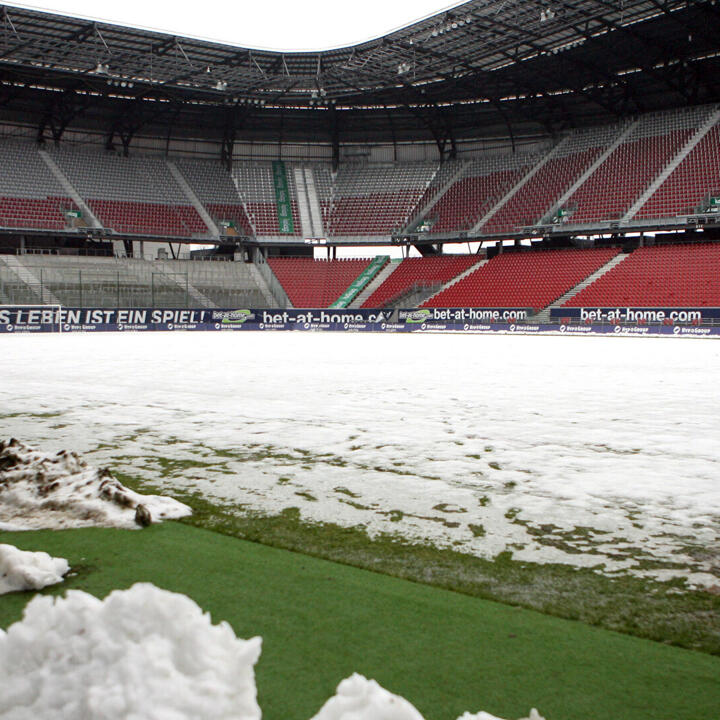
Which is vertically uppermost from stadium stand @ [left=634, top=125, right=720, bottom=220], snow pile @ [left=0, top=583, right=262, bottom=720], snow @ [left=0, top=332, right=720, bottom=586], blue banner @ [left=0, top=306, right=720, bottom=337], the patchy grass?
stadium stand @ [left=634, top=125, right=720, bottom=220]

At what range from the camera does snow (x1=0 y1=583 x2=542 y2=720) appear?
1560 mm

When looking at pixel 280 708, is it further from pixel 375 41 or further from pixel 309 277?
pixel 309 277

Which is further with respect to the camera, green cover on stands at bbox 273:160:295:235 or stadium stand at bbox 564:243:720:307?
green cover on stands at bbox 273:160:295:235

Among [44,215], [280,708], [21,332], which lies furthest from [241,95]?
[280,708]

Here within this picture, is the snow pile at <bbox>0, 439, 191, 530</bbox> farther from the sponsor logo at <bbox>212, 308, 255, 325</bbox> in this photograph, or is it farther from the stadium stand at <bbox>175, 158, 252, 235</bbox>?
the stadium stand at <bbox>175, 158, 252, 235</bbox>

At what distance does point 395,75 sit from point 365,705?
5192cm

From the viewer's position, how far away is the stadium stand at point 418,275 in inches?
2028

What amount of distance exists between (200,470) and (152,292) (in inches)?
1646

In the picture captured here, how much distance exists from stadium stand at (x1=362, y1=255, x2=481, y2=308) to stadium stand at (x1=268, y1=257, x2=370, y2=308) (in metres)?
3.20

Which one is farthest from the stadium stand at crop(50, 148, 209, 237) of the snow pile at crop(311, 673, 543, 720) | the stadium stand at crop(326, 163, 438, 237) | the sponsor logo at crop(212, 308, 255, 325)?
the snow pile at crop(311, 673, 543, 720)

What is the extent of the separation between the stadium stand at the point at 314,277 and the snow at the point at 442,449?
3983cm

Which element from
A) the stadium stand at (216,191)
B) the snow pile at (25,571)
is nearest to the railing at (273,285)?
the stadium stand at (216,191)

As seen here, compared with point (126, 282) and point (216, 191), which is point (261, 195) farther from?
point (126, 282)

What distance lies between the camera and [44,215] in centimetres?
4875
